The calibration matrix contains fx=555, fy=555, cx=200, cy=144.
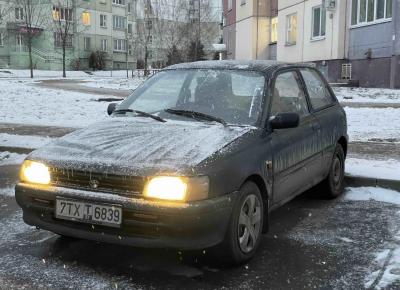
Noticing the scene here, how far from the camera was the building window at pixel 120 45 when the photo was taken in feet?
214

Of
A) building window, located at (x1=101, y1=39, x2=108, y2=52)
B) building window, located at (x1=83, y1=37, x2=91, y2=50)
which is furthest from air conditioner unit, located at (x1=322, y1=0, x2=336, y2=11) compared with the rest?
building window, located at (x1=101, y1=39, x2=108, y2=52)

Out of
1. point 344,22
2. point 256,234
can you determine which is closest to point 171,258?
point 256,234

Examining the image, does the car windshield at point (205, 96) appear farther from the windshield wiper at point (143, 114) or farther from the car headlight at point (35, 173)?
the car headlight at point (35, 173)

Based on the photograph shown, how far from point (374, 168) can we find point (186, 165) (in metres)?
3.72

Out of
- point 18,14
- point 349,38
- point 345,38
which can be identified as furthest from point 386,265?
point 18,14

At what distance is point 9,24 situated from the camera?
169 ft

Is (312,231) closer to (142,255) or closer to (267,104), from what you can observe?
(267,104)

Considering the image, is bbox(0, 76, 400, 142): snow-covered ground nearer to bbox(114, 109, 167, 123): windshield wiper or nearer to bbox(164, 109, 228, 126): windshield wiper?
bbox(114, 109, 167, 123): windshield wiper

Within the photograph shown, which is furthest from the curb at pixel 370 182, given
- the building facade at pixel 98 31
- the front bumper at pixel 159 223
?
the building facade at pixel 98 31

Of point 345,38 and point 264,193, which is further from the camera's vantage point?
point 345,38

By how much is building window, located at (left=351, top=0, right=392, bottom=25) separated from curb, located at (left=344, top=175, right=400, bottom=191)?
49.3 ft

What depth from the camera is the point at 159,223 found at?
3650mm

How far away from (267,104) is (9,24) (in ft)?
169

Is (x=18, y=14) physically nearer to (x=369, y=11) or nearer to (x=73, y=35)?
(x=73, y=35)
